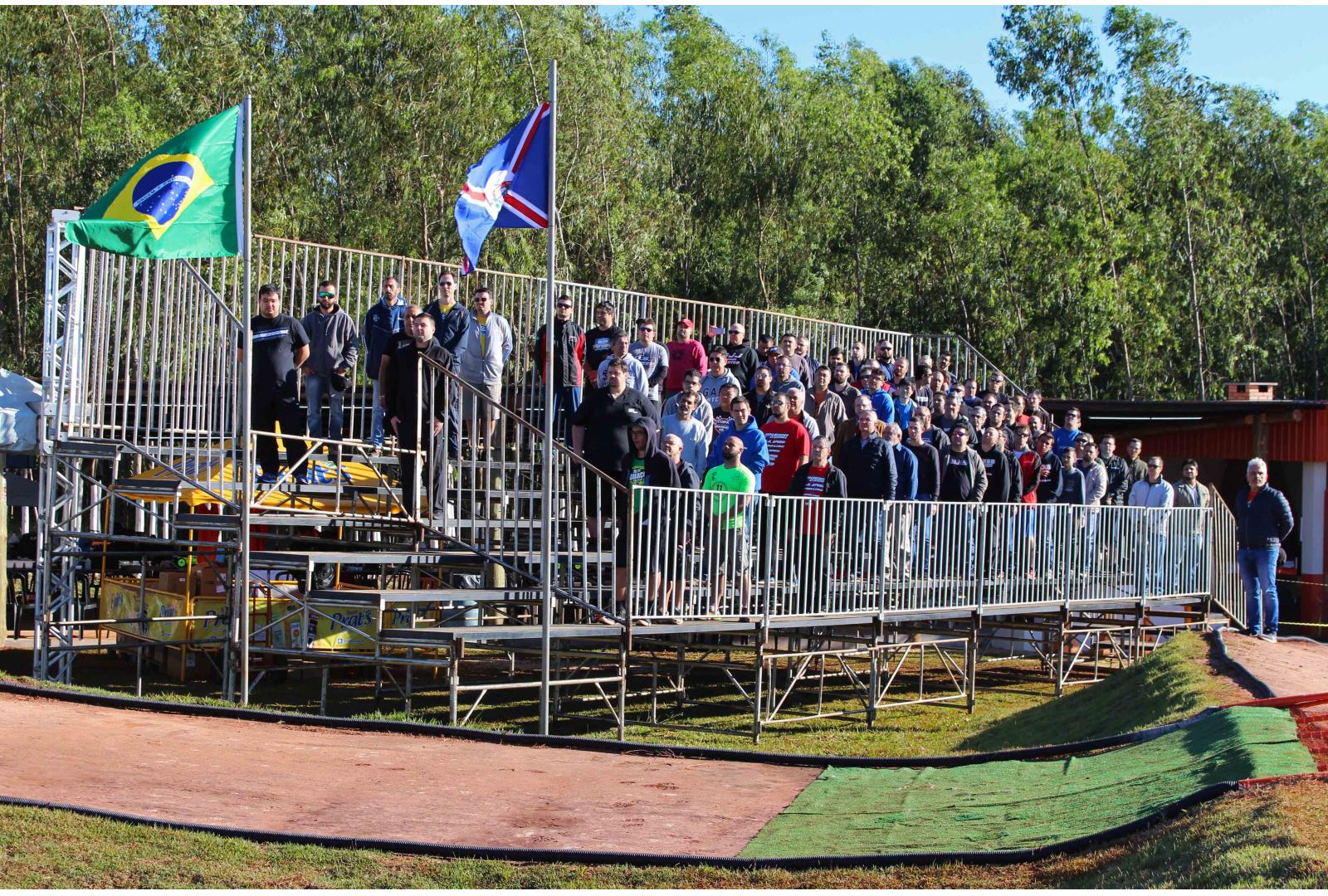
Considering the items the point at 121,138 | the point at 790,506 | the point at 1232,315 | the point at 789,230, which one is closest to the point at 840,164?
the point at 789,230

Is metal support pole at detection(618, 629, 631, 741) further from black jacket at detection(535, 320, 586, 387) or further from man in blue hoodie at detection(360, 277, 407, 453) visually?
man in blue hoodie at detection(360, 277, 407, 453)

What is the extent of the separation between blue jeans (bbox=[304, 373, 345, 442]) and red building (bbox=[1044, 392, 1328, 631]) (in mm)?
14870

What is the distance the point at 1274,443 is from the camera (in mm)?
25172

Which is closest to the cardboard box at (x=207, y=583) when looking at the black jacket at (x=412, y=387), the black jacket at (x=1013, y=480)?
the black jacket at (x=412, y=387)

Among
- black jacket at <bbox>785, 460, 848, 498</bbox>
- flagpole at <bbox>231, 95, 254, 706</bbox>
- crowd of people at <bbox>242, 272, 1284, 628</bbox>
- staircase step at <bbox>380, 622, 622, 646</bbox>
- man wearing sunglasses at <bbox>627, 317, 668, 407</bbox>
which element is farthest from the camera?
man wearing sunglasses at <bbox>627, 317, 668, 407</bbox>

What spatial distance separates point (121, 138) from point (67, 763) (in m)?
27.3

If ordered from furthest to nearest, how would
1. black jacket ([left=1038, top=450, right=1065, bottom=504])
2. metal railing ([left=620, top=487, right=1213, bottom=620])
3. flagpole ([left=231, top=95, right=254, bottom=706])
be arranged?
1. black jacket ([left=1038, top=450, right=1065, bottom=504])
2. metal railing ([left=620, top=487, right=1213, bottom=620])
3. flagpole ([left=231, top=95, right=254, bottom=706])

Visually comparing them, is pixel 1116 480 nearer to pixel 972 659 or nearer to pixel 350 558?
pixel 972 659

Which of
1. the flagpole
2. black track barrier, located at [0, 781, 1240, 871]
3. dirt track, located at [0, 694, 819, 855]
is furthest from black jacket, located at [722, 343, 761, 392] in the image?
black track barrier, located at [0, 781, 1240, 871]

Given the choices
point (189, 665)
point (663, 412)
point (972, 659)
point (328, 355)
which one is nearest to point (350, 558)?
point (328, 355)

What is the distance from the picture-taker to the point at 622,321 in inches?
772

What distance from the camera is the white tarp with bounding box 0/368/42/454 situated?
61.2 ft

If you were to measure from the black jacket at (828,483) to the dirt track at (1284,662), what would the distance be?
4156 mm

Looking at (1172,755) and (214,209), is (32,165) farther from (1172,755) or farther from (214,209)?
Answer: (1172,755)
